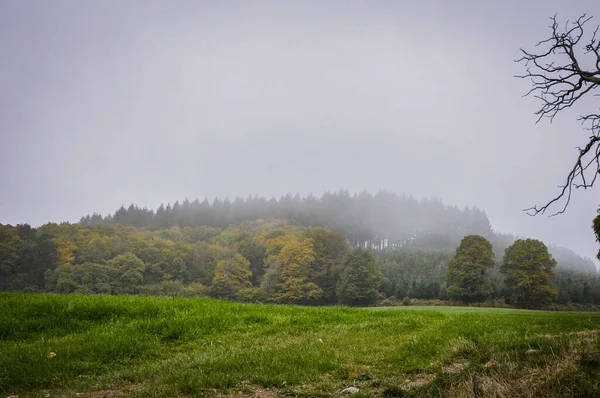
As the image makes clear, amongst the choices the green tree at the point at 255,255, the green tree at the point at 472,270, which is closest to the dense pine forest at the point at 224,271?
the green tree at the point at 255,255

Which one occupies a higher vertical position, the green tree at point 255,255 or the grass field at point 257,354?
the green tree at point 255,255

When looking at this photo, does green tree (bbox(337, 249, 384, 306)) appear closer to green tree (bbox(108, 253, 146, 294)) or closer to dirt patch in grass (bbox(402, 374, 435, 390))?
green tree (bbox(108, 253, 146, 294))

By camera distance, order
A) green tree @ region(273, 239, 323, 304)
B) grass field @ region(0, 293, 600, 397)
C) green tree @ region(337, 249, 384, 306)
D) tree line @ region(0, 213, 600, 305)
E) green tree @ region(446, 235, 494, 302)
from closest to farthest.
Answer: grass field @ region(0, 293, 600, 397) → green tree @ region(446, 235, 494, 302) → tree line @ region(0, 213, 600, 305) → green tree @ region(337, 249, 384, 306) → green tree @ region(273, 239, 323, 304)

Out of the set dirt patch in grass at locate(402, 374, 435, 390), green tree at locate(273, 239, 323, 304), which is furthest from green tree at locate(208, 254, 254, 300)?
dirt patch in grass at locate(402, 374, 435, 390)

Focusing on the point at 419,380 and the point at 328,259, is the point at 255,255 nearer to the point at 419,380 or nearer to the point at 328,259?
the point at 328,259

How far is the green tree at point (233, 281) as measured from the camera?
99688 mm

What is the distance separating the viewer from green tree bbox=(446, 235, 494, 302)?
6800 cm

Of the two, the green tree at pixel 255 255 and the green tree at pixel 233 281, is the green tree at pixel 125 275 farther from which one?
the green tree at pixel 255 255

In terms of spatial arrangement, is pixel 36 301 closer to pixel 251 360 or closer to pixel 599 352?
pixel 251 360

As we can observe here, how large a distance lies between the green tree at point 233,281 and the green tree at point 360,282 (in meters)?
28.3

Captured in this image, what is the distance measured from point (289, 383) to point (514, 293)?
7330cm

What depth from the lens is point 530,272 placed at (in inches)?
2557

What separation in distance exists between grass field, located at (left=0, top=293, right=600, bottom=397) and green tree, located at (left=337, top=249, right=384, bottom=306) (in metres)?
70.3

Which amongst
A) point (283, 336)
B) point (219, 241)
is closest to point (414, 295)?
point (283, 336)
